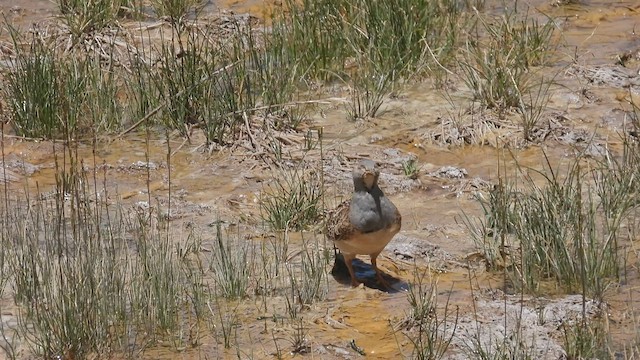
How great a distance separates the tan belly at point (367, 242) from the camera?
6.57 meters

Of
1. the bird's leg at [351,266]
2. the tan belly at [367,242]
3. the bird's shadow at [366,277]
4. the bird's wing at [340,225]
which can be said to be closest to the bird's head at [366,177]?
the bird's wing at [340,225]

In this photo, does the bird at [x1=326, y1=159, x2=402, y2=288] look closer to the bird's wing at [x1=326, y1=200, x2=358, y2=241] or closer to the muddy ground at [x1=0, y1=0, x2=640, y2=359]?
the bird's wing at [x1=326, y1=200, x2=358, y2=241]

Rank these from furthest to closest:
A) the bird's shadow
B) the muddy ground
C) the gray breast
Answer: the bird's shadow < the gray breast < the muddy ground

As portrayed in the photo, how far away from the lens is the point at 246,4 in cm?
1178

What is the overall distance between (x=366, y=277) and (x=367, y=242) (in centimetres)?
44

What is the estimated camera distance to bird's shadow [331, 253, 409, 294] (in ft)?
22.4

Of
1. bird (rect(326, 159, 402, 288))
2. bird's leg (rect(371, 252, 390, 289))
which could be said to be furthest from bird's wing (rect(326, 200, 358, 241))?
bird's leg (rect(371, 252, 390, 289))

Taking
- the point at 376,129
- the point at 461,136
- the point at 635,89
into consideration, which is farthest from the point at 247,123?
the point at 635,89

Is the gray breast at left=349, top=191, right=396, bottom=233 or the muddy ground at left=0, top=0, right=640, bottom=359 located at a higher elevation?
the gray breast at left=349, top=191, right=396, bottom=233

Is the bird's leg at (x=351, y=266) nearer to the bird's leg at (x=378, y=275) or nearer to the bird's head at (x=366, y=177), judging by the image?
the bird's leg at (x=378, y=275)

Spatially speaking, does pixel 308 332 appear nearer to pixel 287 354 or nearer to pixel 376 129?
pixel 287 354

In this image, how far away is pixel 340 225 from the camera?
21.9ft

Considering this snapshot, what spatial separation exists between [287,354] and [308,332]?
225 mm

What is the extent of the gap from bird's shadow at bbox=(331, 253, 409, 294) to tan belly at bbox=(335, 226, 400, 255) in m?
0.24
